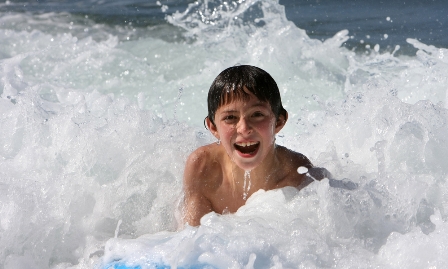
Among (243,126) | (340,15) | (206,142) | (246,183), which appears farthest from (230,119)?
(340,15)

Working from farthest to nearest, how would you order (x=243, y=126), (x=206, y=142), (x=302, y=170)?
(x=206, y=142), (x=302, y=170), (x=243, y=126)

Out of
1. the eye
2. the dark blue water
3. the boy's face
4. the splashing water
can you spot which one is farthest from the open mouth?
the dark blue water

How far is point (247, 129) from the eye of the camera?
3.09 m

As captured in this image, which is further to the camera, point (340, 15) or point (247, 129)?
point (340, 15)

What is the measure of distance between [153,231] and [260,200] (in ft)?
2.09

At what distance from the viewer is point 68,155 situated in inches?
156

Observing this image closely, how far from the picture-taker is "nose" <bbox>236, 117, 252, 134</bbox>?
308 centimetres

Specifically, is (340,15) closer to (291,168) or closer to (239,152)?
(291,168)

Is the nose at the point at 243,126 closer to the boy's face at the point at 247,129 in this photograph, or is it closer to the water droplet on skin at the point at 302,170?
the boy's face at the point at 247,129

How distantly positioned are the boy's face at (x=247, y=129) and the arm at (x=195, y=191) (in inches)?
13.3

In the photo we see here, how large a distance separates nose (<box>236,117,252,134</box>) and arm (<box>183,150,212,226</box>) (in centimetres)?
49

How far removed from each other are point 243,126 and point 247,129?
0.08 ft

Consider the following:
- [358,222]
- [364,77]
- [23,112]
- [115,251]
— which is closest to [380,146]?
[358,222]

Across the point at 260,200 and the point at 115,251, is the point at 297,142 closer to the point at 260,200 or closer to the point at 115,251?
the point at 260,200
